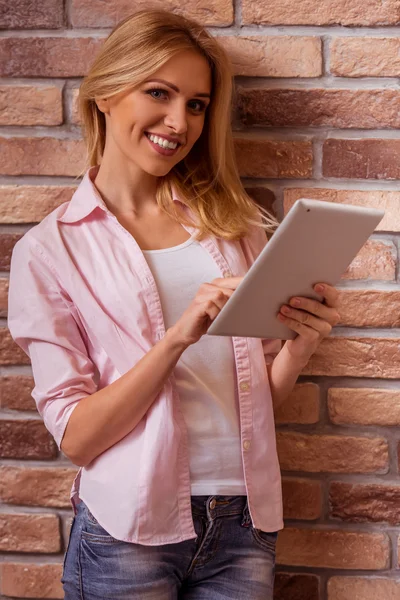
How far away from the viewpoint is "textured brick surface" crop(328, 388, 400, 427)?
4.80 feet

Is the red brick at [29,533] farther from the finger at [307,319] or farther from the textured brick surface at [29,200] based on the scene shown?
the finger at [307,319]

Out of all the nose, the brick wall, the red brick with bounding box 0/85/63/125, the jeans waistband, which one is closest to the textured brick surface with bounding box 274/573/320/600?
the brick wall

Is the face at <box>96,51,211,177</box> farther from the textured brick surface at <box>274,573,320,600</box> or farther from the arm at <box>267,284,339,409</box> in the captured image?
the textured brick surface at <box>274,573,320,600</box>

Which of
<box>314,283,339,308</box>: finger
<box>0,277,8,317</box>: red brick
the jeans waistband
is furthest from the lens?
<box>0,277,8,317</box>: red brick

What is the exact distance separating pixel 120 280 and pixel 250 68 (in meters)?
0.49

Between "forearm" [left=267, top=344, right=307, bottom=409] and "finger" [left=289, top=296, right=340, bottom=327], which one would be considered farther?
"forearm" [left=267, top=344, right=307, bottom=409]

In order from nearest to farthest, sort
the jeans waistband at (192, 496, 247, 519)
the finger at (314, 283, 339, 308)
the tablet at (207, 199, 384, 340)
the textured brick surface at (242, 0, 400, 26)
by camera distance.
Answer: the tablet at (207, 199, 384, 340)
the finger at (314, 283, 339, 308)
the jeans waistband at (192, 496, 247, 519)
the textured brick surface at (242, 0, 400, 26)

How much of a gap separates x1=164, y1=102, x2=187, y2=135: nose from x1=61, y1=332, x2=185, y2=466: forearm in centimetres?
35

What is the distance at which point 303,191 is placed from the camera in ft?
4.76

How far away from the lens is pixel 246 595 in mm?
1263

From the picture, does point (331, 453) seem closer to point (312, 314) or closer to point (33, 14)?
point (312, 314)

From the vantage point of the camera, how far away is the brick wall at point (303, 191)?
1421mm

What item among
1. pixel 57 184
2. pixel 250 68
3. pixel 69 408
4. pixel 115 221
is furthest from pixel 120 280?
pixel 250 68

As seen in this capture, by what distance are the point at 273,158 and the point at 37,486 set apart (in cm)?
79
